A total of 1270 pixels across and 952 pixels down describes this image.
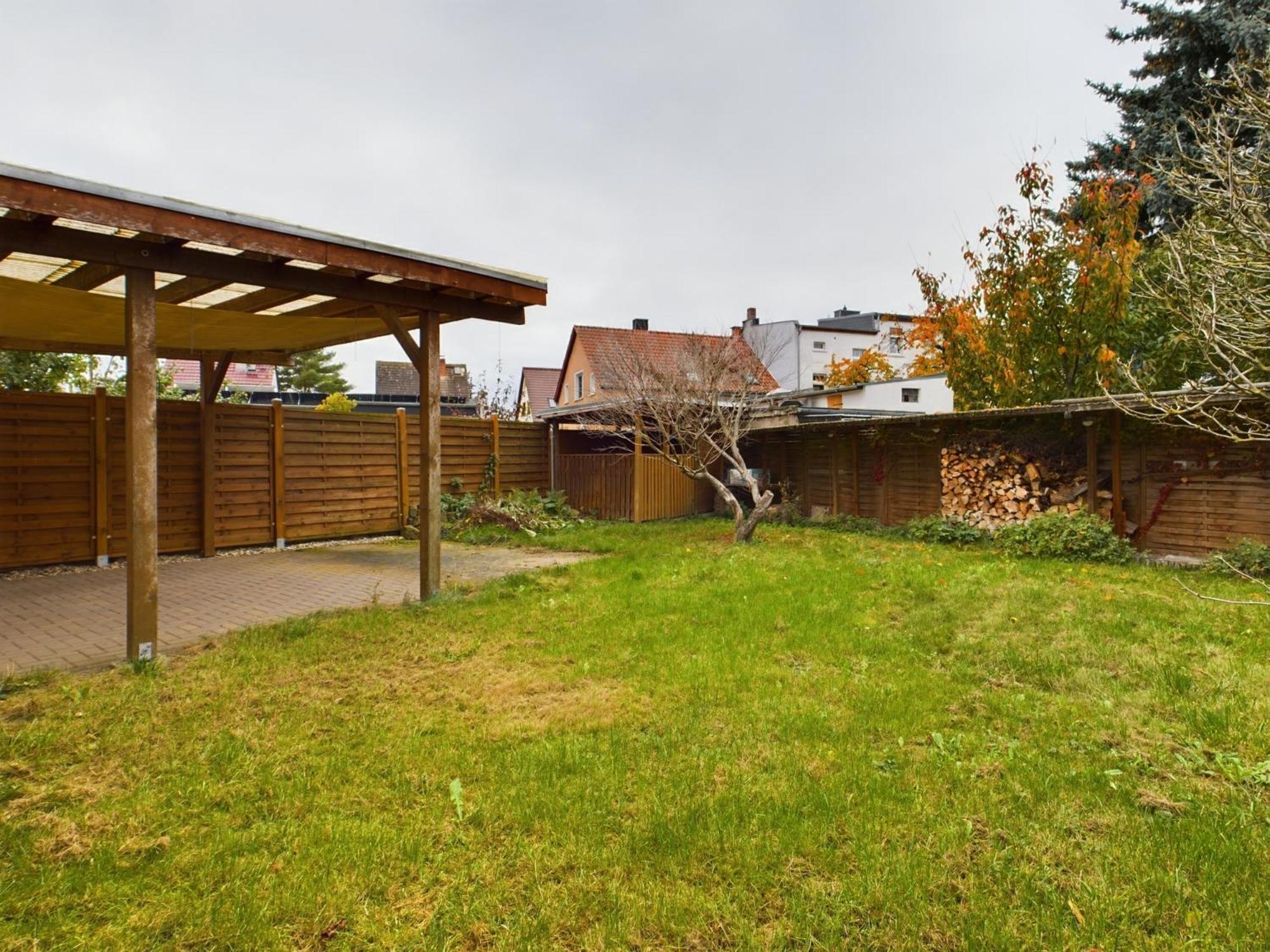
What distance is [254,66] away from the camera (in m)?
8.90

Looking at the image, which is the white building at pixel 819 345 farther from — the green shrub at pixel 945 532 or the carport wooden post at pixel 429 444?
the carport wooden post at pixel 429 444

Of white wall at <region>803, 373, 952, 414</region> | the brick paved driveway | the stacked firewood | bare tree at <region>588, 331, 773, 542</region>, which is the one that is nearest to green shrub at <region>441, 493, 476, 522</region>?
the brick paved driveway

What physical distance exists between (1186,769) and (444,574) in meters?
6.46

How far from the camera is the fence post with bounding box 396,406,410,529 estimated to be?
37.0 ft

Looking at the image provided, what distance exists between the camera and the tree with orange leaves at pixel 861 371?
31.4 meters

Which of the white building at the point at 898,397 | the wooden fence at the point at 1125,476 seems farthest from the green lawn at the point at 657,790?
the white building at the point at 898,397

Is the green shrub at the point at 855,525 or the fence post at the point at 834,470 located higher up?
the fence post at the point at 834,470

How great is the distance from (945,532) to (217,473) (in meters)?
10.3

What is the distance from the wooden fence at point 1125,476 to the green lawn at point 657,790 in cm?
355

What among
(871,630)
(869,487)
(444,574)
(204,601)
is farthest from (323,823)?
(869,487)

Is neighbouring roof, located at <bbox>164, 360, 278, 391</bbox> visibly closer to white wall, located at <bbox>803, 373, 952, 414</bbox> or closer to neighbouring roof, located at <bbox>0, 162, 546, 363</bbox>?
neighbouring roof, located at <bbox>0, 162, 546, 363</bbox>

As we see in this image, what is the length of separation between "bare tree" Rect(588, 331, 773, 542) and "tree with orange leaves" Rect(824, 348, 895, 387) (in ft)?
62.0

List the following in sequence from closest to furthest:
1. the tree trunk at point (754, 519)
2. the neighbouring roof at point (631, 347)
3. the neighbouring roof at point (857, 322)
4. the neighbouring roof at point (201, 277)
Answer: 1. the neighbouring roof at point (201, 277)
2. the tree trunk at point (754, 519)
3. the neighbouring roof at point (631, 347)
4. the neighbouring roof at point (857, 322)

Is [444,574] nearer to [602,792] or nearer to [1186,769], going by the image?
[602,792]
